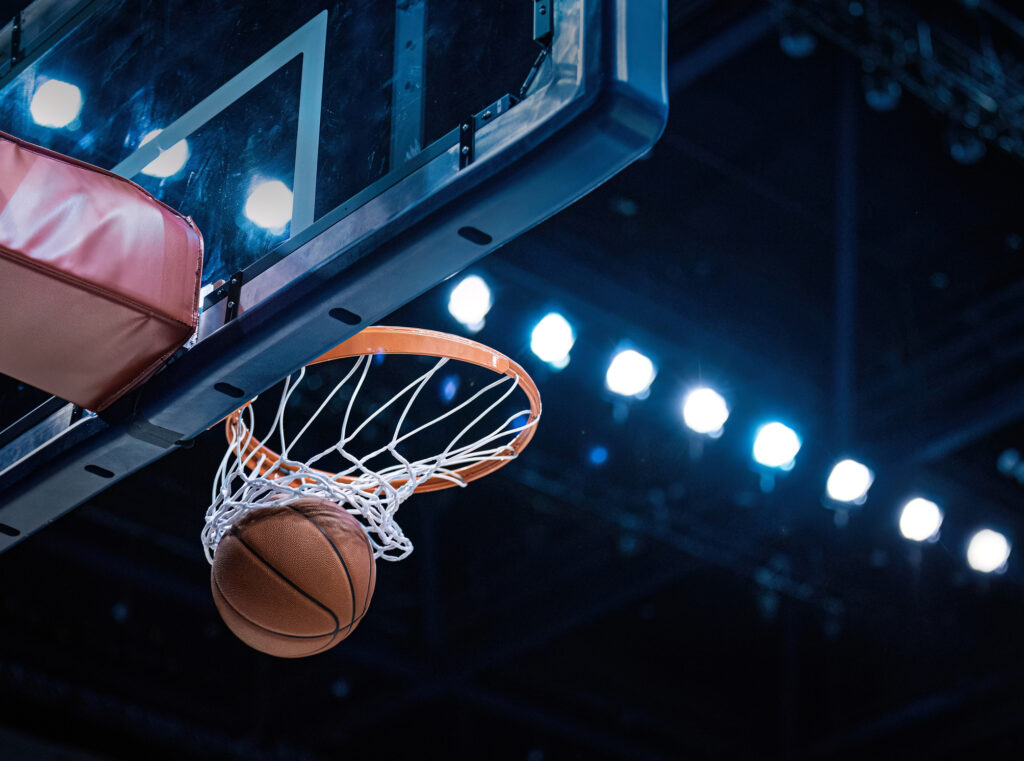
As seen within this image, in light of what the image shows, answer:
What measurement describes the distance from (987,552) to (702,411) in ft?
5.94

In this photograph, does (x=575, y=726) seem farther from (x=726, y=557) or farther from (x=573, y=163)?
(x=573, y=163)

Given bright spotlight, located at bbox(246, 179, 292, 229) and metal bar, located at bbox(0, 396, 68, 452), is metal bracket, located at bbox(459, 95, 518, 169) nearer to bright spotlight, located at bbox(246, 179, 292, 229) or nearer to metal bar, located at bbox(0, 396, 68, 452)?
bright spotlight, located at bbox(246, 179, 292, 229)

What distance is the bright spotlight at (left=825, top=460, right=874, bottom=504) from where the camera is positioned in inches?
198

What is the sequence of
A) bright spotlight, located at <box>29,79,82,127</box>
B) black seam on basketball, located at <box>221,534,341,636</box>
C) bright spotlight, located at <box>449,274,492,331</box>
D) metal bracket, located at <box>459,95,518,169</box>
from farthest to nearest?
bright spotlight, located at <box>449,274,492,331</box>
bright spotlight, located at <box>29,79,82,127</box>
black seam on basketball, located at <box>221,534,341,636</box>
metal bracket, located at <box>459,95,518,169</box>

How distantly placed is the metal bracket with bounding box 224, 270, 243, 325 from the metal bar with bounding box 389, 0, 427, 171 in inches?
14.7

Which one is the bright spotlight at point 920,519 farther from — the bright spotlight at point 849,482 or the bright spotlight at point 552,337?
the bright spotlight at point 552,337

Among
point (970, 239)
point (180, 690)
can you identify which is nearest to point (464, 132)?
point (970, 239)

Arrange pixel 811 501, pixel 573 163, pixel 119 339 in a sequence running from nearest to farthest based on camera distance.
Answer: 1. pixel 573 163
2. pixel 119 339
3. pixel 811 501

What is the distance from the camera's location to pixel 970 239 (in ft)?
19.1

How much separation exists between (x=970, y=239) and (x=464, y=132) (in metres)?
4.56

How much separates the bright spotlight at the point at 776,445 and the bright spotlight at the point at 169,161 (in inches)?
132

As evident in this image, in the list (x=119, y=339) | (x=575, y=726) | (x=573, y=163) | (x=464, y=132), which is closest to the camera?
(x=573, y=163)

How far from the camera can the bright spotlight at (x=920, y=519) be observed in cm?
553

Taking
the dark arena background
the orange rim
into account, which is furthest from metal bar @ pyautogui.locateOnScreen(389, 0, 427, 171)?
the dark arena background
